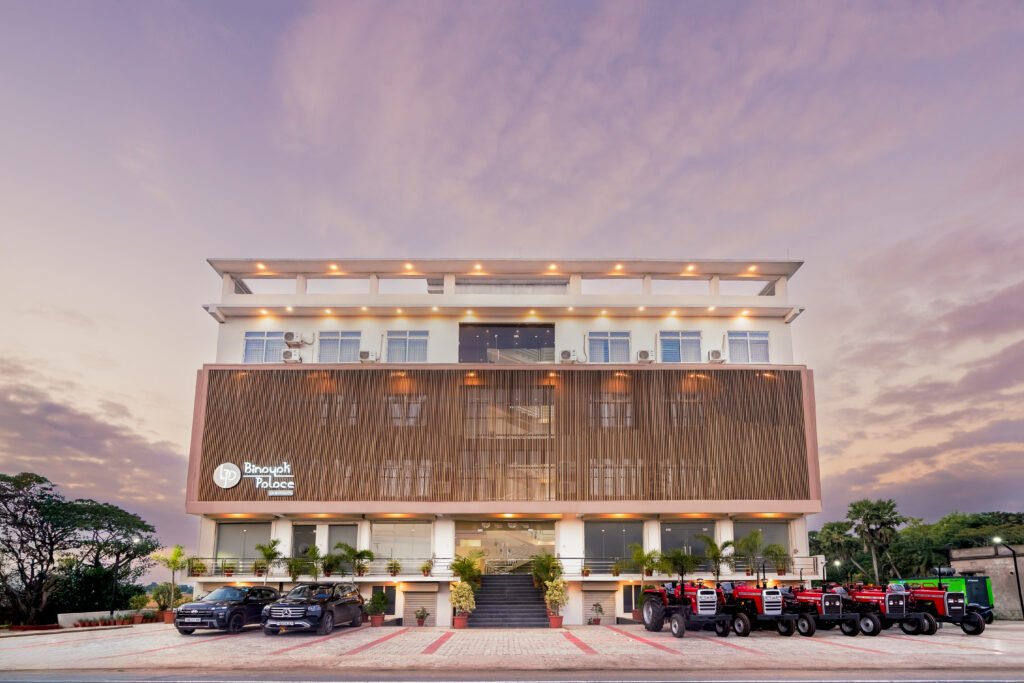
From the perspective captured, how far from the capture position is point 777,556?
34.6 metres

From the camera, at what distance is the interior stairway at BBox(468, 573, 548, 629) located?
3081 cm

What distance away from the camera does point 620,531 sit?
36469mm

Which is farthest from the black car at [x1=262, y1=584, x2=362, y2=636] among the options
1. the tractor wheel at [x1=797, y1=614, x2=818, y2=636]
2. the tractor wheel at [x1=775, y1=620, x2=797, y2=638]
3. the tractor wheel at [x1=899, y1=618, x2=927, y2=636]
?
the tractor wheel at [x1=899, y1=618, x2=927, y2=636]

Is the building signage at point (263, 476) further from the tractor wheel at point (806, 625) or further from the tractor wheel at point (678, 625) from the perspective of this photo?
the tractor wheel at point (806, 625)

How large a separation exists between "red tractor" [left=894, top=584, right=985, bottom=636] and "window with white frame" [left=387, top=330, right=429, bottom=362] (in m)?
22.8

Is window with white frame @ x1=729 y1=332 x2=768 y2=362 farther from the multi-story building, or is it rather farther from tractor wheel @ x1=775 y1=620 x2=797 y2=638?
tractor wheel @ x1=775 y1=620 x2=797 y2=638

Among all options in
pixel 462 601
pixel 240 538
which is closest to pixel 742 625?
pixel 462 601

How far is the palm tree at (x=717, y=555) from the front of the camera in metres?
34.2

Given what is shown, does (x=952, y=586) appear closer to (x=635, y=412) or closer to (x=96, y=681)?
(x=635, y=412)

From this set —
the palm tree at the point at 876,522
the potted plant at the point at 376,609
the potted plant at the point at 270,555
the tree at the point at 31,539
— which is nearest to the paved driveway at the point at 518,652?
the potted plant at the point at 376,609

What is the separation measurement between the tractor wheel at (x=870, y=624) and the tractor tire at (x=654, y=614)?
238 inches

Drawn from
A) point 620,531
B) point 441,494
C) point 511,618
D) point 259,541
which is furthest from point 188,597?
point 620,531

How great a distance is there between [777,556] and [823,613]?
10485mm

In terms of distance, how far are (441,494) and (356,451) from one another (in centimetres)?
443
